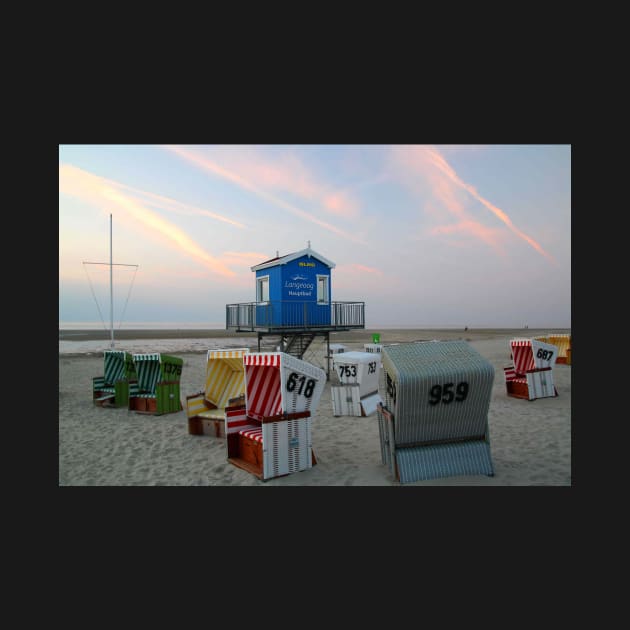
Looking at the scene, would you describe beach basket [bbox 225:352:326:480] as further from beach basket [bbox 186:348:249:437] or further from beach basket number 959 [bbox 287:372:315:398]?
beach basket [bbox 186:348:249:437]

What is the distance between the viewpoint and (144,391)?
41.4ft

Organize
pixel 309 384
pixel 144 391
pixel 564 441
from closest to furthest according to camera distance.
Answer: pixel 309 384 < pixel 564 441 < pixel 144 391

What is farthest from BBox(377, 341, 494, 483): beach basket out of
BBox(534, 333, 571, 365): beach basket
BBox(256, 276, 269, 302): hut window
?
BBox(534, 333, 571, 365): beach basket

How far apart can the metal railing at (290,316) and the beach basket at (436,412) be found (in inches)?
384

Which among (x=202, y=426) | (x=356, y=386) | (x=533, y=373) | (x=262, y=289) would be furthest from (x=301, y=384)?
(x=262, y=289)

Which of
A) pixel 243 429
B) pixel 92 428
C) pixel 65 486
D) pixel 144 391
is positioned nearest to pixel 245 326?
pixel 144 391

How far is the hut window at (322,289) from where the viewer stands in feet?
55.6

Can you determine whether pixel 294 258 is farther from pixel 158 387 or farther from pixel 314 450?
pixel 314 450

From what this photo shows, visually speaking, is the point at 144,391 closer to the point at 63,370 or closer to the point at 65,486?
the point at 65,486

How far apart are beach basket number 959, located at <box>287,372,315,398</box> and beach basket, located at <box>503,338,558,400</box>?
8730 mm

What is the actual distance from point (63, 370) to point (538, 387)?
22.9 metres

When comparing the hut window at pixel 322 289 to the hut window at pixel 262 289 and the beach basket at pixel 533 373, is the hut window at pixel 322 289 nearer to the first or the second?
the hut window at pixel 262 289

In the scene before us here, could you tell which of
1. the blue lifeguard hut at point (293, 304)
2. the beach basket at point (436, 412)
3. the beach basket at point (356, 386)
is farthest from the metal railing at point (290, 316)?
the beach basket at point (436, 412)

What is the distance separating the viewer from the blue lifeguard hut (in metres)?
16.0
